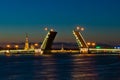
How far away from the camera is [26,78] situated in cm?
4403

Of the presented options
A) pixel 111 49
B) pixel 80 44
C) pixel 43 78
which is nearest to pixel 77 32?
pixel 80 44

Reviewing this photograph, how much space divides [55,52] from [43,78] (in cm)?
14029

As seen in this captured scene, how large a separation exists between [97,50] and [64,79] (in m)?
131

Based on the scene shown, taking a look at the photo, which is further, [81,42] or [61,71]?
[81,42]

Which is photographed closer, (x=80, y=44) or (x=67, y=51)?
(x=80, y=44)

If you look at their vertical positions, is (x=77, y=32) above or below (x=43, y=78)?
above

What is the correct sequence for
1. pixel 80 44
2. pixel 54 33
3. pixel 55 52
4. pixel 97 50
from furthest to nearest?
pixel 55 52
pixel 97 50
pixel 80 44
pixel 54 33

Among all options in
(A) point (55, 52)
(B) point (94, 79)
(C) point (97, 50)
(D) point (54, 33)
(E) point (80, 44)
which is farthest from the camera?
(A) point (55, 52)

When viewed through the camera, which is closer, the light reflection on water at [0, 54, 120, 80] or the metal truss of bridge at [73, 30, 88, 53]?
the light reflection on water at [0, 54, 120, 80]

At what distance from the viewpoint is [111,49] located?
551 feet

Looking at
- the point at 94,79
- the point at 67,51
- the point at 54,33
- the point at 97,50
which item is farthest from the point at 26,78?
the point at 67,51

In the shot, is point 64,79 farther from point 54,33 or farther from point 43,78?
point 54,33

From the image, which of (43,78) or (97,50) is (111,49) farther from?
(43,78)

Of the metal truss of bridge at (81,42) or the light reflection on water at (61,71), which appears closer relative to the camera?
the light reflection on water at (61,71)
